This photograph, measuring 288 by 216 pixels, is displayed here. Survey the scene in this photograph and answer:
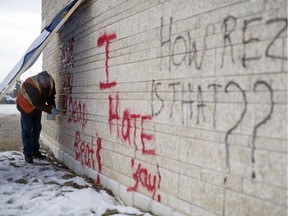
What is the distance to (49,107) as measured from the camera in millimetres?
6934

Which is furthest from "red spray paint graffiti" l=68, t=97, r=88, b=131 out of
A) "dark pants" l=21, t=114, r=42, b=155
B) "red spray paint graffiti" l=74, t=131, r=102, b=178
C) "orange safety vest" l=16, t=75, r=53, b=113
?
"dark pants" l=21, t=114, r=42, b=155

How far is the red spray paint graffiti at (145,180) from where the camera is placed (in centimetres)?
388

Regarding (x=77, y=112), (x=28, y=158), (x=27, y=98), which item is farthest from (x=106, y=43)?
(x=28, y=158)

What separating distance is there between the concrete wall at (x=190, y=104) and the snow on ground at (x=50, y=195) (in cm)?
26

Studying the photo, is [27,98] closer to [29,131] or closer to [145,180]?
[29,131]

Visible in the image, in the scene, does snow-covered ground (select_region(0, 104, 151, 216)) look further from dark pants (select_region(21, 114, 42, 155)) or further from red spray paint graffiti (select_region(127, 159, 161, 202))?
dark pants (select_region(21, 114, 42, 155))

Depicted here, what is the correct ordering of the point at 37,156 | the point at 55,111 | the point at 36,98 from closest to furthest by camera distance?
1. the point at 36,98
2. the point at 55,111
3. the point at 37,156

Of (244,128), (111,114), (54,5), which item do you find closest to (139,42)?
(111,114)

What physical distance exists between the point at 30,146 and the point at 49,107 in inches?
40.2

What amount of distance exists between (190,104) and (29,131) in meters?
4.95

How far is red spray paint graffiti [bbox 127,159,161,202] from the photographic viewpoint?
3881 millimetres

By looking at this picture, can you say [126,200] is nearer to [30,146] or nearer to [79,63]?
[79,63]

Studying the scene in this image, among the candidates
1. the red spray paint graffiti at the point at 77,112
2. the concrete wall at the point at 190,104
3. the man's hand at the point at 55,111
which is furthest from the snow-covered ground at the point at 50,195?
the man's hand at the point at 55,111

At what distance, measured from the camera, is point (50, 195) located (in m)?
4.84
